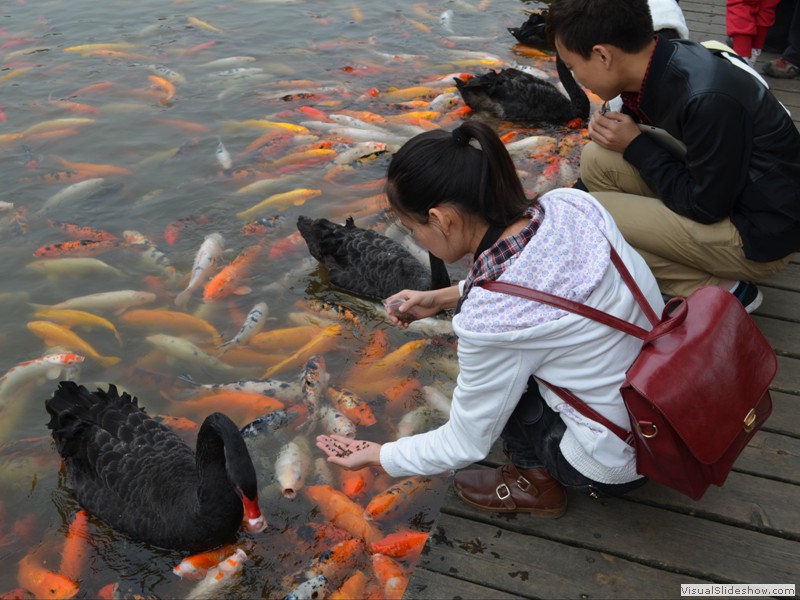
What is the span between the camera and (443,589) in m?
2.63

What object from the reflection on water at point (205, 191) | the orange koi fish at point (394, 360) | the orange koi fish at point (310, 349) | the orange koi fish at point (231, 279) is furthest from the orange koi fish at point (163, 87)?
the orange koi fish at point (394, 360)

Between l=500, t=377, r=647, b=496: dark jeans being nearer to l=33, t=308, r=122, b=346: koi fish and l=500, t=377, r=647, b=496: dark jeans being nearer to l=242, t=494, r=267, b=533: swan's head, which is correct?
l=242, t=494, r=267, b=533: swan's head

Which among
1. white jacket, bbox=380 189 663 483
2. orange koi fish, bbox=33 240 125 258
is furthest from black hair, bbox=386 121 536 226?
orange koi fish, bbox=33 240 125 258

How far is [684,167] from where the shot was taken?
351cm

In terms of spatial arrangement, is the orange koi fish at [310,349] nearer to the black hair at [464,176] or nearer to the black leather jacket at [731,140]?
the black leather jacket at [731,140]

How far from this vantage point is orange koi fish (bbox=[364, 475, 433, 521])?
3.77 m

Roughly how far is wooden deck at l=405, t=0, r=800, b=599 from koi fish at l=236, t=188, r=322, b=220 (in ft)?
13.2

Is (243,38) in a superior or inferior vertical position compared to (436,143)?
inferior

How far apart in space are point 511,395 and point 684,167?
1691mm

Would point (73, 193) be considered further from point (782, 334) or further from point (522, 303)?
point (782, 334)

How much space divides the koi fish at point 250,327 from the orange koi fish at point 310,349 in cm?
36

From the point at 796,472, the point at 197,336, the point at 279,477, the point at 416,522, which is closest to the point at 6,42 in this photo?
the point at 197,336

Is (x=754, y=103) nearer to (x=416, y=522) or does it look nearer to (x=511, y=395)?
(x=511, y=395)

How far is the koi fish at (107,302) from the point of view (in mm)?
5477
